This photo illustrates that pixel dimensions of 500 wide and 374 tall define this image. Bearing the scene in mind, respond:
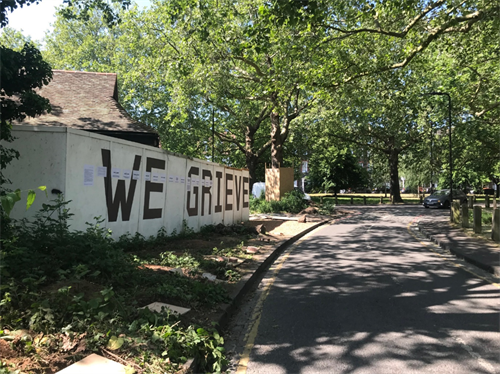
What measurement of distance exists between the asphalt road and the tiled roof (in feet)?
25.6

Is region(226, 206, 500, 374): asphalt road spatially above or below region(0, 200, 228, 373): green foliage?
below

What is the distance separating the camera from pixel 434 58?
20859 millimetres

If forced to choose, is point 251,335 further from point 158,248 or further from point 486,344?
point 158,248

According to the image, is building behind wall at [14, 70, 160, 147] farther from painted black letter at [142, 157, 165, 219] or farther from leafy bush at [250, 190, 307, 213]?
leafy bush at [250, 190, 307, 213]

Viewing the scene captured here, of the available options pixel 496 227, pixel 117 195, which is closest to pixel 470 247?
pixel 496 227

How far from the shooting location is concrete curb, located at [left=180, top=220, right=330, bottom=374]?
136 inches

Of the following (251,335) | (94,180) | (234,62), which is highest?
(234,62)

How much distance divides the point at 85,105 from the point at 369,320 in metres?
12.8

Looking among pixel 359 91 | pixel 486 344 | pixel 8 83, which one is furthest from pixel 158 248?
pixel 359 91

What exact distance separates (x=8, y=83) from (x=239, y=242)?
6901 millimetres

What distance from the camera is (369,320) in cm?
504

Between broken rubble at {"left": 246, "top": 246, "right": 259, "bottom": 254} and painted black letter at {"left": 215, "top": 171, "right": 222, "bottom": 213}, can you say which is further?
painted black letter at {"left": 215, "top": 171, "right": 222, "bottom": 213}

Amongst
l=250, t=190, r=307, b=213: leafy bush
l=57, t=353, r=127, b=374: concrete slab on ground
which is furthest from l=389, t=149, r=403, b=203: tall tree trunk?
l=57, t=353, r=127, b=374: concrete slab on ground

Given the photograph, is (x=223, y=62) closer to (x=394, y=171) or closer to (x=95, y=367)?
(x=95, y=367)
